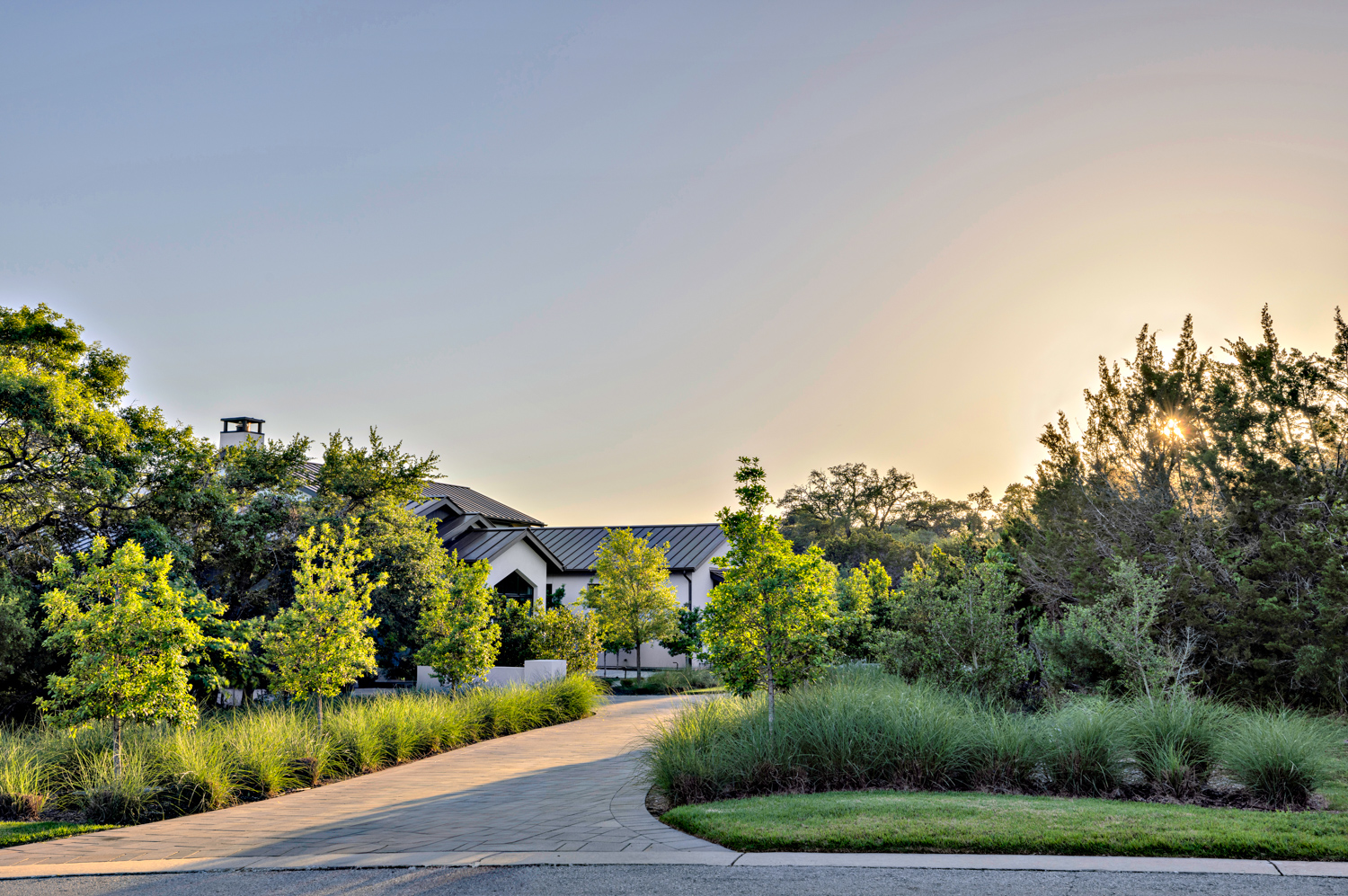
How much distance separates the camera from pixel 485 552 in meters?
27.4

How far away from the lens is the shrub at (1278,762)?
7.39 m

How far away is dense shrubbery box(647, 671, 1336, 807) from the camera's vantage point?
7.79 meters

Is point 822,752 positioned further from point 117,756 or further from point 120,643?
point 120,643

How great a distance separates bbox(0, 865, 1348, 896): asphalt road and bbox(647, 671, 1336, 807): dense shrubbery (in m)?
2.62

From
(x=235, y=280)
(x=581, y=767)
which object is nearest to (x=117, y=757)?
(x=581, y=767)

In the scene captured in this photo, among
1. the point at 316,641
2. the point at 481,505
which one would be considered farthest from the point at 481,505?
the point at 316,641

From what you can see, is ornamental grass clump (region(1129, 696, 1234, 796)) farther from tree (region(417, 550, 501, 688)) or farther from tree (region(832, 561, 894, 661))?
tree (region(832, 561, 894, 661))

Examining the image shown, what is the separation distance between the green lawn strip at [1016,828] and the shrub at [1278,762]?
2.20 ft

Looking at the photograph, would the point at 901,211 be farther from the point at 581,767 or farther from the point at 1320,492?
the point at 581,767

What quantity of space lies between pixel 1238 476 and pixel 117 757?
1657cm

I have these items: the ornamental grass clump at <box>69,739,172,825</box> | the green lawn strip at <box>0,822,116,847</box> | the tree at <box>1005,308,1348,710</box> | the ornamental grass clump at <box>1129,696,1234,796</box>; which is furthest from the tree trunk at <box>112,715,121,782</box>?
the tree at <box>1005,308,1348,710</box>

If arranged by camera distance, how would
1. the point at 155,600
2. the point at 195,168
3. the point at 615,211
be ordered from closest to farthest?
1. the point at 155,600
2. the point at 195,168
3. the point at 615,211

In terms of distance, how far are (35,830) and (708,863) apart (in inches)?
271

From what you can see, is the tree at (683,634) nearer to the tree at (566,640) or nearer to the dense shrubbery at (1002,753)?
the tree at (566,640)
